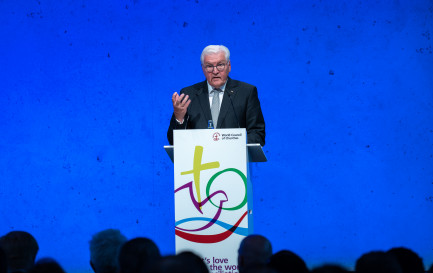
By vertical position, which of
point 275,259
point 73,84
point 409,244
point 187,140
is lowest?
point 409,244

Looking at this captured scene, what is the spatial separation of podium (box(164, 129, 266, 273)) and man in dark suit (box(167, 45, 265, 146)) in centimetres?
48

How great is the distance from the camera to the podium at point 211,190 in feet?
11.2

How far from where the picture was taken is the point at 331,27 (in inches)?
215

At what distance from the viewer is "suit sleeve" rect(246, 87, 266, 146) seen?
391 centimetres

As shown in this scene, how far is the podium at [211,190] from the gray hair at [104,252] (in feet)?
1.93

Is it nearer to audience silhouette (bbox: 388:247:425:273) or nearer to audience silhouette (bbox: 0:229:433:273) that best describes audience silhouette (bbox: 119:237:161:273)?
audience silhouette (bbox: 0:229:433:273)

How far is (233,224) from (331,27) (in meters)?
2.73

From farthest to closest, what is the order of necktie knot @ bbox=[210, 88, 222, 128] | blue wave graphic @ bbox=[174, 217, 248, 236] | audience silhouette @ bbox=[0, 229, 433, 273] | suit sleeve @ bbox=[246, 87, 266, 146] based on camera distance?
necktie knot @ bbox=[210, 88, 222, 128]
suit sleeve @ bbox=[246, 87, 266, 146]
blue wave graphic @ bbox=[174, 217, 248, 236]
audience silhouette @ bbox=[0, 229, 433, 273]

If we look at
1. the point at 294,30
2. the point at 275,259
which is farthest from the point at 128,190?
the point at 275,259

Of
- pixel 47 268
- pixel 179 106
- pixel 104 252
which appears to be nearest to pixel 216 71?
pixel 179 106

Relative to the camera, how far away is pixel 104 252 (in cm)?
287

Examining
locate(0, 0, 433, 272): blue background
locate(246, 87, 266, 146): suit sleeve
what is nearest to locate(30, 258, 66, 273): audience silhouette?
locate(246, 87, 266, 146): suit sleeve

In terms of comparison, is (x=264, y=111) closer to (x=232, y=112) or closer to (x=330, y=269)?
(x=232, y=112)

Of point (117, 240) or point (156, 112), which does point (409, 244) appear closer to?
point (156, 112)
